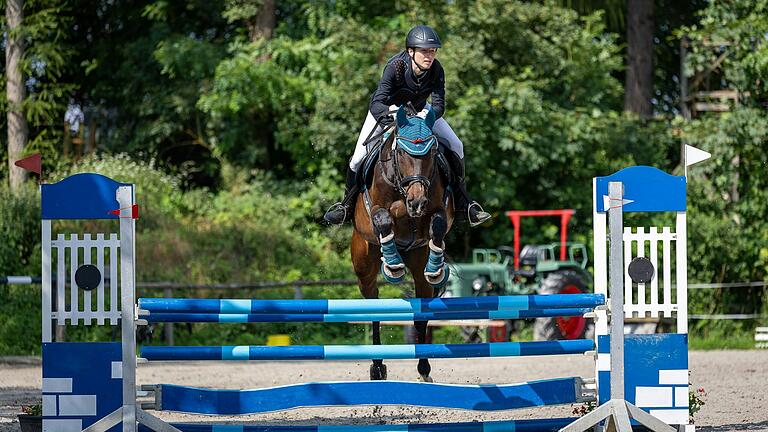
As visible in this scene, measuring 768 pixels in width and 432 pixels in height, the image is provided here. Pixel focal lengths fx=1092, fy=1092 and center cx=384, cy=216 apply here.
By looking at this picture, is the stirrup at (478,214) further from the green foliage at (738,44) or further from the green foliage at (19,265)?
the green foliage at (738,44)

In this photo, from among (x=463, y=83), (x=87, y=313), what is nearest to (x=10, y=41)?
(x=463, y=83)

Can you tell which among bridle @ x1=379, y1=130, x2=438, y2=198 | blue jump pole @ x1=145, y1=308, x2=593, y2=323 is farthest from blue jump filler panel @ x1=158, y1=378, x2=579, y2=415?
bridle @ x1=379, y1=130, x2=438, y2=198

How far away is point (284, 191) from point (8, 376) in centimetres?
770

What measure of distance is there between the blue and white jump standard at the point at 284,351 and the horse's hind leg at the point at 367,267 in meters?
1.23

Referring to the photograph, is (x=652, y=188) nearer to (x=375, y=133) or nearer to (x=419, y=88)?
(x=419, y=88)

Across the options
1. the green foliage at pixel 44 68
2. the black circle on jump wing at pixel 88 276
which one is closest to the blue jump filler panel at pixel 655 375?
the black circle on jump wing at pixel 88 276

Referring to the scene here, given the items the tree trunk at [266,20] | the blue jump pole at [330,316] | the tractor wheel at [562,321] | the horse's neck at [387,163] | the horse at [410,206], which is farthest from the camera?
the tree trunk at [266,20]

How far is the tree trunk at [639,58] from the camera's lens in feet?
60.3

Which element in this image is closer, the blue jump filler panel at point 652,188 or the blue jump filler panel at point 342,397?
the blue jump filler panel at point 342,397

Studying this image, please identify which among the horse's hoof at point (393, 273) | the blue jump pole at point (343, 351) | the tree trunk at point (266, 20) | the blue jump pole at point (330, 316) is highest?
the tree trunk at point (266, 20)

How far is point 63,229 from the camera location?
14.2m

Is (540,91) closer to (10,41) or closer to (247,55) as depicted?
(247,55)

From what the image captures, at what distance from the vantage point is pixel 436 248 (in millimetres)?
5559

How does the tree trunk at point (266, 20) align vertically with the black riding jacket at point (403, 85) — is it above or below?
above
